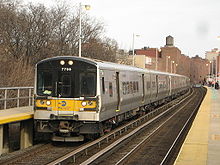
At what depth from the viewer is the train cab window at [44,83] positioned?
12641mm

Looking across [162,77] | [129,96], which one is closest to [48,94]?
[129,96]

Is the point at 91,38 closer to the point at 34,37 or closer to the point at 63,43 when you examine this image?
the point at 63,43

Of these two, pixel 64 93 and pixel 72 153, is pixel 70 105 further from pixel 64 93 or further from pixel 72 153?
pixel 72 153

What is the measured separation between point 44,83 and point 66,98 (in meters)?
1.03

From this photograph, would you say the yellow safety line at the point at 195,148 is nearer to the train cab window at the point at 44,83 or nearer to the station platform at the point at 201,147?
the station platform at the point at 201,147

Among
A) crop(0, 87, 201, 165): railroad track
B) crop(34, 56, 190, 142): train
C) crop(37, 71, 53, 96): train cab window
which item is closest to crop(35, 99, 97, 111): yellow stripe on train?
crop(34, 56, 190, 142): train

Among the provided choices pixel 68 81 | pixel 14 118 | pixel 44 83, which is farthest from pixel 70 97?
pixel 14 118

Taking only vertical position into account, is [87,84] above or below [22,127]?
above

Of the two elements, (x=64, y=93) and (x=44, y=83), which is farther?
(x=44, y=83)

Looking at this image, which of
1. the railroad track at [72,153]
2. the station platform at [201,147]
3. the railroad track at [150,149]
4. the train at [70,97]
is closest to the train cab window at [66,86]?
the train at [70,97]

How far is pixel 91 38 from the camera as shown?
40125 millimetres

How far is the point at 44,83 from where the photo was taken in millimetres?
12734

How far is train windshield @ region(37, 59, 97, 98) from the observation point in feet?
40.7

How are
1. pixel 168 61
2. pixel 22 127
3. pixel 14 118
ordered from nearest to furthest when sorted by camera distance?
pixel 14 118
pixel 22 127
pixel 168 61
